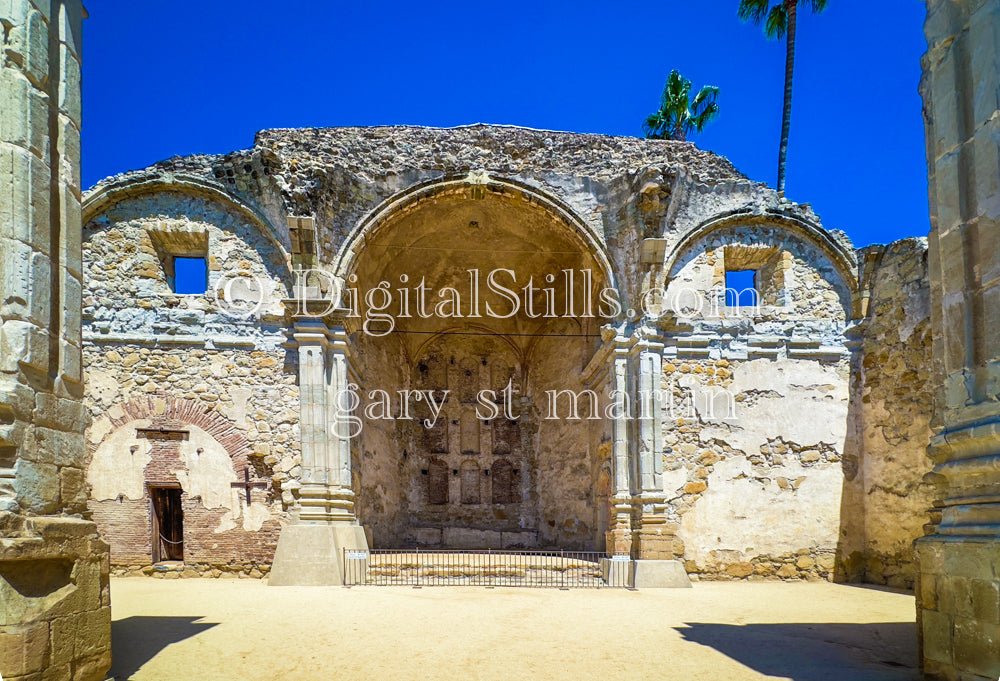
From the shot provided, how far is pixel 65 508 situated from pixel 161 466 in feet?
22.7

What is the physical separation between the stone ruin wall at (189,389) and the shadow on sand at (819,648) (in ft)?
22.4

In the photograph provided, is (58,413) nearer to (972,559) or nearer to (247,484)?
(972,559)

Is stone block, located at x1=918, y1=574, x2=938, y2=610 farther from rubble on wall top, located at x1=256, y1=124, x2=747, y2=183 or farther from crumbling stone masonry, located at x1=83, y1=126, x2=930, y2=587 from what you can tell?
rubble on wall top, located at x1=256, y1=124, x2=747, y2=183

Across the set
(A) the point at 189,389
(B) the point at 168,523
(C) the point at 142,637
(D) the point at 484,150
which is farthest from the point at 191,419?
(D) the point at 484,150

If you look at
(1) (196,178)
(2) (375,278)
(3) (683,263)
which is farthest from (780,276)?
(1) (196,178)

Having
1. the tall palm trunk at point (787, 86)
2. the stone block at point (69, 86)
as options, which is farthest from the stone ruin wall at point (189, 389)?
the tall palm trunk at point (787, 86)

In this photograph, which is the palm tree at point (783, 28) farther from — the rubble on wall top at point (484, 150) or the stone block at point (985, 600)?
the stone block at point (985, 600)

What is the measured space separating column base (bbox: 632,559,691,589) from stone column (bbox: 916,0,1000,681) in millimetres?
6133

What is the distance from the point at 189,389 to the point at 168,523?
2132 mm

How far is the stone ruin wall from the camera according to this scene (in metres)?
10.7

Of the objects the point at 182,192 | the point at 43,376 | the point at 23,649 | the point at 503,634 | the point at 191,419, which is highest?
the point at 182,192

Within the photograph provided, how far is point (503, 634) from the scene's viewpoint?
22.0ft

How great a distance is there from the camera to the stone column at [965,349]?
387cm

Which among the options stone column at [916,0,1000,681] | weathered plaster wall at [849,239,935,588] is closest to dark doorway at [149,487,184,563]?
stone column at [916,0,1000,681]
